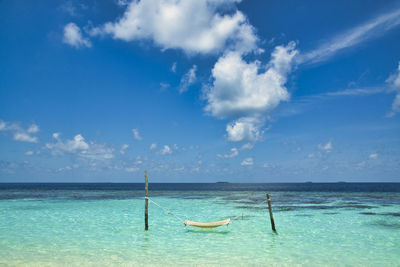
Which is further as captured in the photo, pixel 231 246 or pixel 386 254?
pixel 231 246

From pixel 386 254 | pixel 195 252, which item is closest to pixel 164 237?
pixel 195 252

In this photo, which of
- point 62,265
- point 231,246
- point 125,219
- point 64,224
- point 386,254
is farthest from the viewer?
point 125,219

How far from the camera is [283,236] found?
16984mm

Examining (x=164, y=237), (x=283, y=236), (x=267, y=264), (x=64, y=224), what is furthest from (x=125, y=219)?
(x=267, y=264)

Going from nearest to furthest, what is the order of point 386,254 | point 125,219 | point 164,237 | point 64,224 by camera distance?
point 386,254 → point 164,237 → point 64,224 → point 125,219

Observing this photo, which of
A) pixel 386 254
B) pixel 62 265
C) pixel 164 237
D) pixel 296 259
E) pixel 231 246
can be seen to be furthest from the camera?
pixel 164 237

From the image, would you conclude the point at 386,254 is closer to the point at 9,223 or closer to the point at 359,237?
the point at 359,237

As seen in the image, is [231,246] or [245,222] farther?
[245,222]

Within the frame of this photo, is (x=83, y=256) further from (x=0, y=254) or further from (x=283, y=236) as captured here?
(x=283, y=236)

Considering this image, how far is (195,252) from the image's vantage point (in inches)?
531

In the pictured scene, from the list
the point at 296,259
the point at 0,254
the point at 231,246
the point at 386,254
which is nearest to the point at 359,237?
the point at 386,254

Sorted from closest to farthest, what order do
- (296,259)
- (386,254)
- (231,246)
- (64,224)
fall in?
(296,259) → (386,254) → (231,246) → (64,224)

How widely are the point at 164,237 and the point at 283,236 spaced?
7018 mm

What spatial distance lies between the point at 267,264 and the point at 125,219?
580 inches
